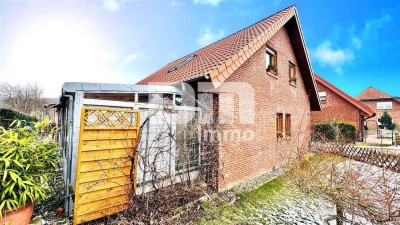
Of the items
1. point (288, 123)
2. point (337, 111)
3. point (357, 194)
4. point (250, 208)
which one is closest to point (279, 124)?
point (288, 123)

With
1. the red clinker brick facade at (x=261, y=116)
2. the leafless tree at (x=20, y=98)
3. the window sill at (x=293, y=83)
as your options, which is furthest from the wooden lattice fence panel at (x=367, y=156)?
the leafless tree at (x=20, y=98)

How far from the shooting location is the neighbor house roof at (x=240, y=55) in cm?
665

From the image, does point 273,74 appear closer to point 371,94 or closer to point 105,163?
point 105,163

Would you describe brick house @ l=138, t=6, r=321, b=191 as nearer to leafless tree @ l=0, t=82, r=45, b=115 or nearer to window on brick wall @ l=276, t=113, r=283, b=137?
window on brick wall @ l=276, t=113, r=283, b=137

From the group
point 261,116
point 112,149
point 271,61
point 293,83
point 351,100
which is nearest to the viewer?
point 112,149

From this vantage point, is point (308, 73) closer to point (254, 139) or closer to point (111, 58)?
point (254, 139)

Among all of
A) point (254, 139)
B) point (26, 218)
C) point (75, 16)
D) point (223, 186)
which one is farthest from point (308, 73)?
point (26, 218)

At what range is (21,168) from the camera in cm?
403

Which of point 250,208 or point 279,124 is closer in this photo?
point 250,208

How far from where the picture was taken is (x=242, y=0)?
13.8m

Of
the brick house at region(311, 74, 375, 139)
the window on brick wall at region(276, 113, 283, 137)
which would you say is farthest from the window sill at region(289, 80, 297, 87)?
the brick house at region(311, 74, 375, 139)

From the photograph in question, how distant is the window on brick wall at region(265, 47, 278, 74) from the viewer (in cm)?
994

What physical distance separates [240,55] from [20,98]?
36.6m

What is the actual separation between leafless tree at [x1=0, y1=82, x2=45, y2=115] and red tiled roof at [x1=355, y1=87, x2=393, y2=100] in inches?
2429
